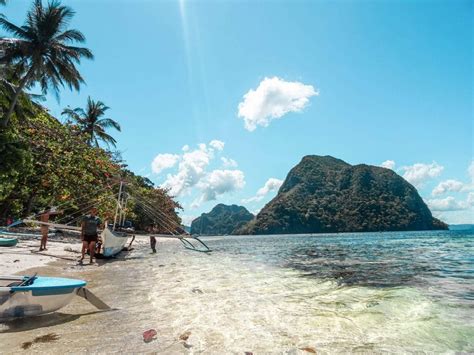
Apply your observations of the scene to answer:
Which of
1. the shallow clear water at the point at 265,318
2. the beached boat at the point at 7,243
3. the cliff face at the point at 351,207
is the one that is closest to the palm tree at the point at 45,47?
the beached boat at the point at 7,243

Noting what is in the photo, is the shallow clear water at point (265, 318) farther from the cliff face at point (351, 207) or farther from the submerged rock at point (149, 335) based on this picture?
the cliff face at point (351, 207)

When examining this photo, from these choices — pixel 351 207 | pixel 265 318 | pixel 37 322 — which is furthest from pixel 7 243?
pixel 351 207

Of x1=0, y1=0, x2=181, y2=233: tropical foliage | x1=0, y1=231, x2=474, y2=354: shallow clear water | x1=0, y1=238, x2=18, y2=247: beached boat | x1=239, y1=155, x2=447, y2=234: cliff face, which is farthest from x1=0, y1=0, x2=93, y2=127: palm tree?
x1=239, y1=155, x2=447, y2=234: cliff face

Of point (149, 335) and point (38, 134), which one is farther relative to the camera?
point (38, 134)

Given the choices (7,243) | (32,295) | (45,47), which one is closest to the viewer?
(32,295)

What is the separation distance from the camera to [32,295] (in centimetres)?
563

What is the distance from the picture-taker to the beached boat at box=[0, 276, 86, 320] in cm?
551

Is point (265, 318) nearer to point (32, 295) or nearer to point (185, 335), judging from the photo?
point (185, 335)

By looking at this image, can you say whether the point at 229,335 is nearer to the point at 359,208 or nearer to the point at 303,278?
the point at 303,278

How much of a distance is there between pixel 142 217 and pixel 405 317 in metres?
58.0

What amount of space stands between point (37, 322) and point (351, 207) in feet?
578

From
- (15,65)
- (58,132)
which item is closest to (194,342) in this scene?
(15,65)

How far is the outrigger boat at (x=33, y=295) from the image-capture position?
18.1 feet

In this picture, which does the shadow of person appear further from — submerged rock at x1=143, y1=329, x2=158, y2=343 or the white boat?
the white boat
